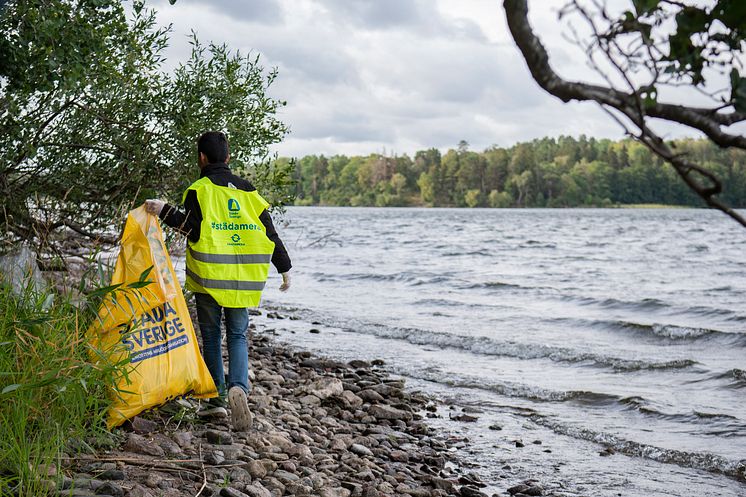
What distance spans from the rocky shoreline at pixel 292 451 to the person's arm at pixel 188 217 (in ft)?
3.99

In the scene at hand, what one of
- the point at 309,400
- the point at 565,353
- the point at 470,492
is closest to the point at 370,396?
the point at 309,400

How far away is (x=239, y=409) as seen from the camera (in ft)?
18.1

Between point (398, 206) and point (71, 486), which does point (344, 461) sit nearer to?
point (71, 486)

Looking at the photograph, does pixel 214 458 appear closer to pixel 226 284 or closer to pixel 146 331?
pixel 146 331

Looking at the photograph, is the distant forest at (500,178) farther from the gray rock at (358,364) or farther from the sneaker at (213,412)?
the sneaker at (213,412)

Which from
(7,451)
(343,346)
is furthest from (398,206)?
(7,451)

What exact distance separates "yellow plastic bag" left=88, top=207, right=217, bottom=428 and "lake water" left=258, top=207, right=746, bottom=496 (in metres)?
2.84

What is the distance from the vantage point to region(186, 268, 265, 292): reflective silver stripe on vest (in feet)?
18.2

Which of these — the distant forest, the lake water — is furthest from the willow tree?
the distant forest

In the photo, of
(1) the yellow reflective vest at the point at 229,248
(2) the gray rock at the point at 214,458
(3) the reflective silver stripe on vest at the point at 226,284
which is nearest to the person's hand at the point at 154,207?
(1) the yellow reflective vest at the point at 229,248

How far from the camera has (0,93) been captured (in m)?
6.99

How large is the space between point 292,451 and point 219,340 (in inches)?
39.0

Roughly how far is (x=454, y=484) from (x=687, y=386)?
5545 millimetres

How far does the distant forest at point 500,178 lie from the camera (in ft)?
395
